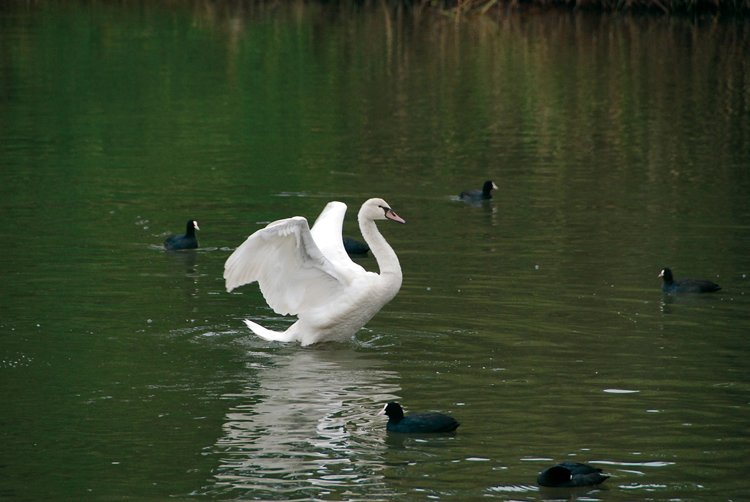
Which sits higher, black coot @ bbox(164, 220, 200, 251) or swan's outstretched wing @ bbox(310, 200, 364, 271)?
swan's outstretched wing @ bbox(310, 200, 364, 271)

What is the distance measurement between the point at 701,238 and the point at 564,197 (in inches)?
139

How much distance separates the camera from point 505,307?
1571 cm

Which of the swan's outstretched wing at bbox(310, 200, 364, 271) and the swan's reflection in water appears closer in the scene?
the swan's reflection in water

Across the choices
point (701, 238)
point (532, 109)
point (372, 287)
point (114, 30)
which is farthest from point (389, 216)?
point (114, 30)

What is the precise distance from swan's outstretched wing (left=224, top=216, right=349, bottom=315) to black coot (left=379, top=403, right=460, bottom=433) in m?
2.77

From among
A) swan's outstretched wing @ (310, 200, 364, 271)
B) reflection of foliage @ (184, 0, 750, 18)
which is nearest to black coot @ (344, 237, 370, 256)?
swan's outstretched wing @ (310, 200, 364, 271)

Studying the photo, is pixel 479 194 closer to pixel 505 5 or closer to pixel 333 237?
pixel 333 237

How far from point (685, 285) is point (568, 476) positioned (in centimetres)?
672

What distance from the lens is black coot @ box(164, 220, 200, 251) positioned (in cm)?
1862

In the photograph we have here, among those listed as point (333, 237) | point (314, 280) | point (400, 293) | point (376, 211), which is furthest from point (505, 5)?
point (314, 280)

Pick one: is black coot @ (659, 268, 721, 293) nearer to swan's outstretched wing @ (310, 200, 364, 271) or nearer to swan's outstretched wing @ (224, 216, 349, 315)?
swan's outstretched wing @ (310, 200, 364, 271)

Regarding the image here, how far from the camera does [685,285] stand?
1622 cm

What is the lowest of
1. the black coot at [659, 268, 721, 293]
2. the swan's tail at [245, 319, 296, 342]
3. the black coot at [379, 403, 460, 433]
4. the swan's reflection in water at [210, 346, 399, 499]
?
the swan's reflection in water at [210, 346, 399, 499]

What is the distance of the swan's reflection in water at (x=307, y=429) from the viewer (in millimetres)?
10266
